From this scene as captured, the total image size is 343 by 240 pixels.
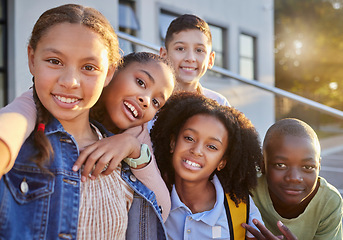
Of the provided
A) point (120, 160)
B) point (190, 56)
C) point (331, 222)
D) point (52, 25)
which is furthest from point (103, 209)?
point (190, 56)

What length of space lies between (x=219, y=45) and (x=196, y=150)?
8124 mm

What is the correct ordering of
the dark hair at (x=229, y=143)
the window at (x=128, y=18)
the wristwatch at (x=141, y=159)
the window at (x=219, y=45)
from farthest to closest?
the window at (x=219, y=45), the window at (x=128, y=18), the dark hair at (x=229, y=143), the wristwatch at (x=141, y=159)

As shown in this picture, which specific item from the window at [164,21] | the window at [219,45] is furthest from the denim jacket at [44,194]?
the window at [219,45]

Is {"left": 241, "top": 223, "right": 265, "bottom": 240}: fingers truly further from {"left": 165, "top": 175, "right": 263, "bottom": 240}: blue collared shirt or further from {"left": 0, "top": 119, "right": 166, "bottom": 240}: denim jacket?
{"left": 0, "top": 119, "right": 166, "bottom": 240}: denim jacket

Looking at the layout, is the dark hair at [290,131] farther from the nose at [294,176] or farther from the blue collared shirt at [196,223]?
the blue collared shirt at [196,223]

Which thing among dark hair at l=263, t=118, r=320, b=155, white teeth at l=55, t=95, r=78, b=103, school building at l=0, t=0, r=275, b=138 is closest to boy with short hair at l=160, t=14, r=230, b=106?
school building at l=0, t=0, r=275, b=138

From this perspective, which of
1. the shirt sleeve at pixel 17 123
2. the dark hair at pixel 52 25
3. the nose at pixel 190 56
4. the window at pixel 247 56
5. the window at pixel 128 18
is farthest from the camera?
the window at pixel 247 56

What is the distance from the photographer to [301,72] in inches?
670

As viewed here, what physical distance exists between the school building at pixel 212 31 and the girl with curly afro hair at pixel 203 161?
121 centimetres

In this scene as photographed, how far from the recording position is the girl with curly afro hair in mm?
1484

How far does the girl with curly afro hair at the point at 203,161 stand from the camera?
1484 millimetres

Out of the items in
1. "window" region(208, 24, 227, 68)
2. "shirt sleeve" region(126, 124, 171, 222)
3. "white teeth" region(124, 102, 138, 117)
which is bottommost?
"shirt sleeve" region(126, 124, 171, 222)

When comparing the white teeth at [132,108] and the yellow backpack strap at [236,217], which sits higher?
the white teeth at [132,108]

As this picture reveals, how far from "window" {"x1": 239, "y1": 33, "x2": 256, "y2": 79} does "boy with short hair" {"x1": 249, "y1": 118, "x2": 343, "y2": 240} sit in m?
8.33
